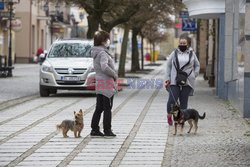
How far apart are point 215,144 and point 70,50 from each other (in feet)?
44.7

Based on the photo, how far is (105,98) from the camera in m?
12.3

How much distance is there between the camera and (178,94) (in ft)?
46.3

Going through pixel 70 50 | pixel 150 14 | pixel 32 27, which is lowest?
pixel 70 50

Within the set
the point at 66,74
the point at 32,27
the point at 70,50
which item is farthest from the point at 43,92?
the point at 32,27

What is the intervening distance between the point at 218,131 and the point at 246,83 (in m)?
2.41

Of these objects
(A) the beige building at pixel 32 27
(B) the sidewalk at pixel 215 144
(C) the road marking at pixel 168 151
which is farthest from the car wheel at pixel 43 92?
(A) the beige building at pixel 32 27

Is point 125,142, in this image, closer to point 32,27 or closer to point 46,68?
point 46,68

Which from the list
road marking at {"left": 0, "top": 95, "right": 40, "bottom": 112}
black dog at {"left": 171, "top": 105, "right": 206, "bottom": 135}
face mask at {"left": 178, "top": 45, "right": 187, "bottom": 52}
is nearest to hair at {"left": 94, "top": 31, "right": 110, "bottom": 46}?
black dog at {"left": 171, "top": 105, "right": 206, "bottom": 135}

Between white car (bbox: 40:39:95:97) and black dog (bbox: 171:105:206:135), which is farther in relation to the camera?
white car (bbox: 40:39:95:97)

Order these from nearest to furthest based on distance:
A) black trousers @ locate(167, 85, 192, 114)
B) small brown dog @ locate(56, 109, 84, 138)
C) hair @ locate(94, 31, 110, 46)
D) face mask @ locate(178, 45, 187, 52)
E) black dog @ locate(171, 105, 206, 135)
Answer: small brown dog @ locate(56, 109, 84, 138) < hair @ locate(94, 31, 110, 46) < black dog @ locate(171, 105, 206, 135) < face mask @ locate(178, 45, 187, 52) < black trousers @ locate(167, 85, 192, 114)

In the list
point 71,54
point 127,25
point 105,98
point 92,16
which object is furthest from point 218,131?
point 127,25

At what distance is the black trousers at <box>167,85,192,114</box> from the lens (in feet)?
46.0

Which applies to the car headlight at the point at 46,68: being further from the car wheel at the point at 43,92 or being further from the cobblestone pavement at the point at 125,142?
the cobblestone pavement at the point at 125,142

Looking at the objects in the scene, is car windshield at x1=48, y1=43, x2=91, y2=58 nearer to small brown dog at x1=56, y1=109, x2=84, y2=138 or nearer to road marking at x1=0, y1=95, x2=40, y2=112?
road marking at x1=0, y1=95, x2=40, y2=112
